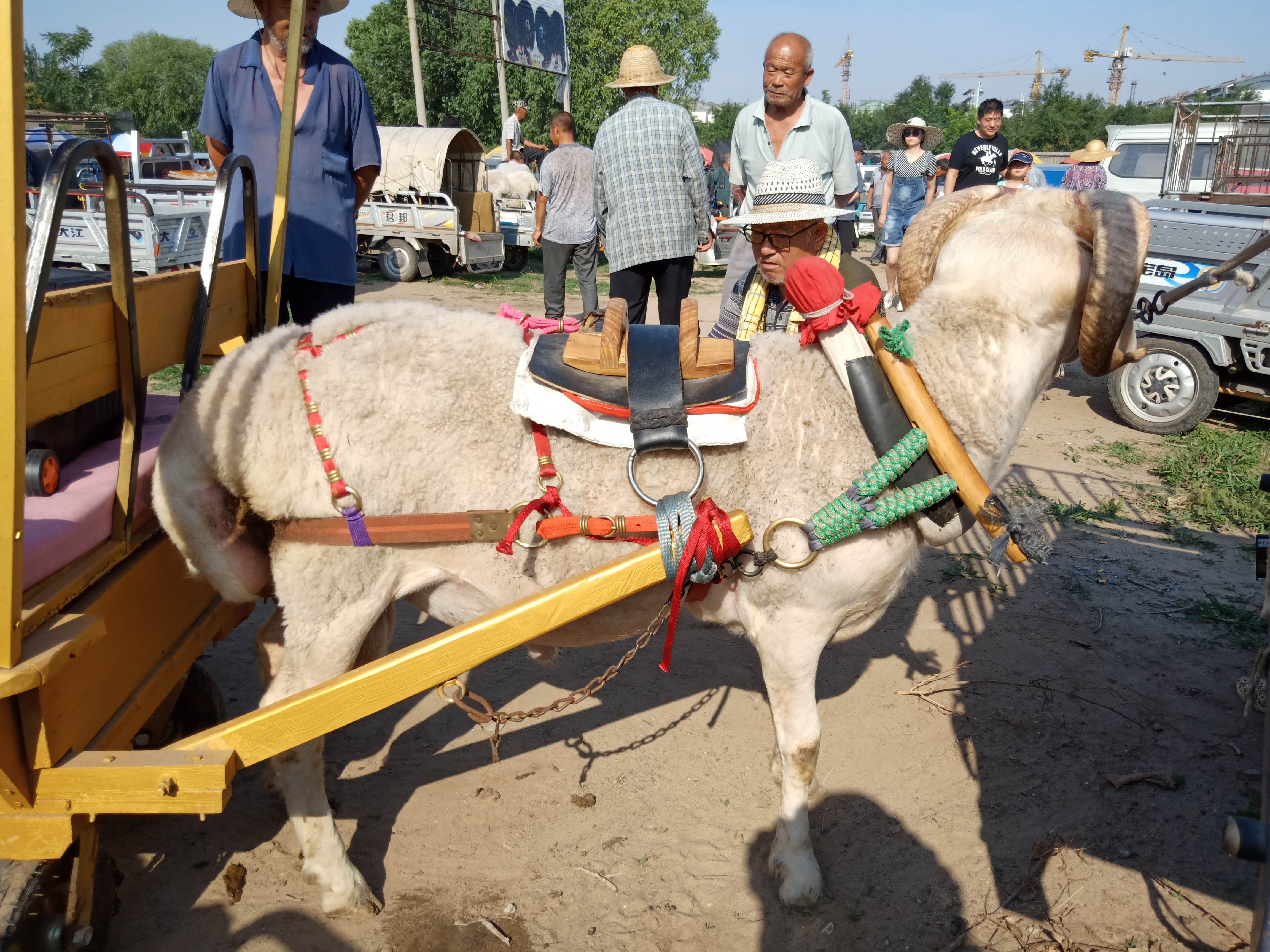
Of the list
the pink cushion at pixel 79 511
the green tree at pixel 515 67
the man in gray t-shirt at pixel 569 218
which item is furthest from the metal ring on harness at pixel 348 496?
the green tree at pixel 515 67

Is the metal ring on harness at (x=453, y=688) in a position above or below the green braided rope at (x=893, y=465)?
below

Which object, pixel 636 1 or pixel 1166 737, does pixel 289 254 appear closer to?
pixel 1166 737

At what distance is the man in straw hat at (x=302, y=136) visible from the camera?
3.44 metres

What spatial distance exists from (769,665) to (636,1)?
45571 millimetres

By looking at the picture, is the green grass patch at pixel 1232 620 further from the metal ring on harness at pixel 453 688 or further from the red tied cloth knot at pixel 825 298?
the metal ring on harness at pixel 453 688

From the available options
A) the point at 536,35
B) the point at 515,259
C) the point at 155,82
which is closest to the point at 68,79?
the point at 155,82

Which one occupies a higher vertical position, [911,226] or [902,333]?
[911,226]

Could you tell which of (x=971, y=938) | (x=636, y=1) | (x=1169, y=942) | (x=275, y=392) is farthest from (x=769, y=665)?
(x=636, y=1)

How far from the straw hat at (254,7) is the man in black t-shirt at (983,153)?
325 inches

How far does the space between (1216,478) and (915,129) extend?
8.40 m

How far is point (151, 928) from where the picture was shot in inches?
101

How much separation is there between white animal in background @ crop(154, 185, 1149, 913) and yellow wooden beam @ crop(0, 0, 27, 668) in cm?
65

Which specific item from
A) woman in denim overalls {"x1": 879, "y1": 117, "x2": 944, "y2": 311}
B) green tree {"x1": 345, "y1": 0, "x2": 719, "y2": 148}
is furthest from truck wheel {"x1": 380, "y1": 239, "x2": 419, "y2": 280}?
green tree {"x1": 345, "y1": 0, "x2": 719, "y2": 148}

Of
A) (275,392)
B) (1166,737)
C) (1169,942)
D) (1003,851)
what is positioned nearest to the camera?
(275,392)
